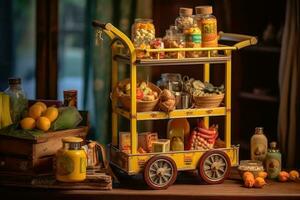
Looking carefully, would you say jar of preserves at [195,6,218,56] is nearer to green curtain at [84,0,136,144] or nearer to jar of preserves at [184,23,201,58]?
jar of preserves at [184,23,201,58]

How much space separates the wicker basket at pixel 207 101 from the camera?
3047 mm

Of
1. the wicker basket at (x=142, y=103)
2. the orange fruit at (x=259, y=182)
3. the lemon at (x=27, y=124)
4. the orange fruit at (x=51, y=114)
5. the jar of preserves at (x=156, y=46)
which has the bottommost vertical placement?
the orange fruit at (x=259, y=182)

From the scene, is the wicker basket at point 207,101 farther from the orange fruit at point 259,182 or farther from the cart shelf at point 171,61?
the orange fruit at point 259,182

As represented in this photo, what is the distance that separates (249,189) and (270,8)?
1660 mm

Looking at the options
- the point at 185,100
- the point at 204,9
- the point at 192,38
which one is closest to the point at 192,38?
the point at 192,38

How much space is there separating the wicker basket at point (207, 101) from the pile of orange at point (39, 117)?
1.89ft

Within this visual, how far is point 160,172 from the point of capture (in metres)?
2.98

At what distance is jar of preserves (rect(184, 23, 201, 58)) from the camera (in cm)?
302

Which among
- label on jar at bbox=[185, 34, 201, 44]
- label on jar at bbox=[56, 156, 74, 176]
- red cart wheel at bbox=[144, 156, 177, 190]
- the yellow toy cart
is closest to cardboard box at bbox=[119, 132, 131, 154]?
the yellow toy cart

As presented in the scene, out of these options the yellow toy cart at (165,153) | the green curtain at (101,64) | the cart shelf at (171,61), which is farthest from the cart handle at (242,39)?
the green curtain at (101,64)

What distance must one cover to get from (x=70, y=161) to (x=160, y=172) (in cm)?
36

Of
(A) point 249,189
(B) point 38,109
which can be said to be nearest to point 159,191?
(A) point 249,189

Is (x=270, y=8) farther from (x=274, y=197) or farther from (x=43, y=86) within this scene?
(x=274, y=197)

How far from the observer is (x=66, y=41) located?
4.27 m
